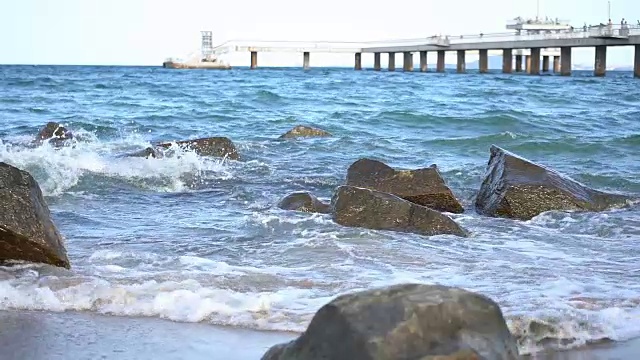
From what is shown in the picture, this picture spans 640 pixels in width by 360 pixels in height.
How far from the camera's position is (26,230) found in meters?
5.01

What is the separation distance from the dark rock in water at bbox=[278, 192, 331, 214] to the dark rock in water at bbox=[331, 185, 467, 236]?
51cm

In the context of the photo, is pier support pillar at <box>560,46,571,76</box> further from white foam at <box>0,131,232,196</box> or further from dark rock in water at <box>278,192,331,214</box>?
dark rock in water at <box>278,192,331,214</box>

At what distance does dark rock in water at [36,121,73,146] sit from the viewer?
12.6 m

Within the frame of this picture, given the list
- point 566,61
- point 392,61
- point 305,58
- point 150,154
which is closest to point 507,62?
point 566,61

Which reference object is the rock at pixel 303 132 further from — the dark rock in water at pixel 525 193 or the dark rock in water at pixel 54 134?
the dark rock in water at pixel 525 193

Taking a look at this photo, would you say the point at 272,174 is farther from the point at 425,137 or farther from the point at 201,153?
the point at 425,137

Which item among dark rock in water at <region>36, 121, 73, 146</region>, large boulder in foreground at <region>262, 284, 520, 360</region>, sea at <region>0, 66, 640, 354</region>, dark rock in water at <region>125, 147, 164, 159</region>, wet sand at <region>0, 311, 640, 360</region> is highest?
large boulder in foreground at <region>262, 284, 520, 360</region>

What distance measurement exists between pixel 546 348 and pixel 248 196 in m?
5.13

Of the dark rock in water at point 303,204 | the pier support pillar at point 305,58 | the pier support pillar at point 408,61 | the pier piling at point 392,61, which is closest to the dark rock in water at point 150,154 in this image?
the dark rock in water at point 303,204

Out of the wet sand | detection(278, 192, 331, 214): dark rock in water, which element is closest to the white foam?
detection(278, 192, 331, 214): dark rock in water

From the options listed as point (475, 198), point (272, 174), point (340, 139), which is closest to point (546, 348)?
point (475, 198)

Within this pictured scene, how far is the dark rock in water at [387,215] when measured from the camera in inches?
263

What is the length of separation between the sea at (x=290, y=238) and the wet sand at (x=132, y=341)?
0.12 m

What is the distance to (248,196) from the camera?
8633 millimetres
